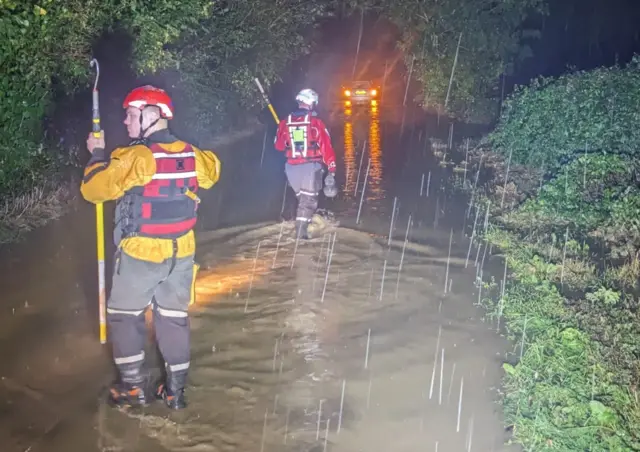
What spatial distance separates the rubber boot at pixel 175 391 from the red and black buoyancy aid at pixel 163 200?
1.07m

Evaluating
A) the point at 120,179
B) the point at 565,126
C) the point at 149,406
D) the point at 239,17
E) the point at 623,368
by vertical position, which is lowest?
the point at 149,406

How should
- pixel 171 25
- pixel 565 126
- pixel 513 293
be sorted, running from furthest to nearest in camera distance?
pixel 565 126, pixel 171 25, pixel 513 293

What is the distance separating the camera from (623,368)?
520cm

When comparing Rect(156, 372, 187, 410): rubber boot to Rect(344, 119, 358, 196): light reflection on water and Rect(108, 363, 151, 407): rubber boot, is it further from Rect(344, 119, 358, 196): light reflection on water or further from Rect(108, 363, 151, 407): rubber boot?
Rect(344, 119, 358, 196): light reflection on water

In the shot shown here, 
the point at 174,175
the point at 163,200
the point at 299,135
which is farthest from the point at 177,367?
the point at 299,135

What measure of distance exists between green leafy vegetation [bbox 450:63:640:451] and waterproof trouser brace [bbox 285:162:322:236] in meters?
2.47

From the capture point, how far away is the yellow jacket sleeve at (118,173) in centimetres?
441

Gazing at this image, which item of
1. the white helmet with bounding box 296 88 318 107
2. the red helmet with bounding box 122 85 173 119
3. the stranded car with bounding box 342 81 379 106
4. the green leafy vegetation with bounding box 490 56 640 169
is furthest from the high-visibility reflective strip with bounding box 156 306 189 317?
the stranded car with bounding box 342 81 379 106

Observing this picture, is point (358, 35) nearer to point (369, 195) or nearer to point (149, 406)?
point (369, 195)

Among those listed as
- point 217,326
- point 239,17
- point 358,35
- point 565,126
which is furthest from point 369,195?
point 358,35

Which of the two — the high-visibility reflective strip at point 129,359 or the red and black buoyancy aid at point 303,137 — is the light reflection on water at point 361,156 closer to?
the red and black buoyancy aid at point 303,137

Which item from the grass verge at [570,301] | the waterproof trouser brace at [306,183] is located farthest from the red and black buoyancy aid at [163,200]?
the waterproof trouser brace at [306,183]

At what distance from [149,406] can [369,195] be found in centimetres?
819

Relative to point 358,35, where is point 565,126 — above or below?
below
